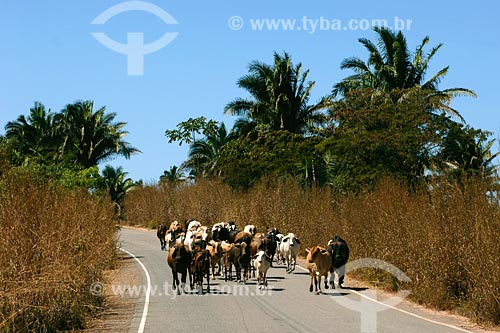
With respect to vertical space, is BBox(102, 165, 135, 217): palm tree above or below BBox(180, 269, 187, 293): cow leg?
above

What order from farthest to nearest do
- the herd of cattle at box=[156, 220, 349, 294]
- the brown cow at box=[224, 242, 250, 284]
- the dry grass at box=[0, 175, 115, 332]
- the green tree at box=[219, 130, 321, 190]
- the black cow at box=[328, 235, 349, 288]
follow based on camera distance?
the green tree at box=[219, 130, 321, 190]
the brown cow at box=[224, 242, 250, 284]
the black cow at box=[328, 235, 349, 288]
the herd of cattle at box=[156, 220, 349, 294]
the dry grass at box=[0, 175, 115, 332]

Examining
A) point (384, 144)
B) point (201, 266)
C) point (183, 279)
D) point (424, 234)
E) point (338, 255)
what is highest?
point (384, 144)

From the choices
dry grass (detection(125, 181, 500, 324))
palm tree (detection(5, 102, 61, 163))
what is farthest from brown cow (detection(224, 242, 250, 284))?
palm tree (detection(5, 102, 61, 163))

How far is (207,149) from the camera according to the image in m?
76.9

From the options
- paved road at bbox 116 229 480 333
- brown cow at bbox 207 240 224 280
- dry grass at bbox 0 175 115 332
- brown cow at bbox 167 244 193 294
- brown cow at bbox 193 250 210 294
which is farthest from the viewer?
brown cow at bbox 207 240 224 280

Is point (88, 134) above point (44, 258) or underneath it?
above

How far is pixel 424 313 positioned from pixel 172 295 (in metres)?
7.54

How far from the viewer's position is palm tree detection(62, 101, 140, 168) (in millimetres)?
73562

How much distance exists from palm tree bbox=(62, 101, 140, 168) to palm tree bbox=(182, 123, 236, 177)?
7945 millimetres

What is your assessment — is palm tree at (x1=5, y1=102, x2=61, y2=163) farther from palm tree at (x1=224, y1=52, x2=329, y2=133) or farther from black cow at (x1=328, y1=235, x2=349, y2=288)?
black cow at (x1=328, y1=235, x2=349, y2=288)

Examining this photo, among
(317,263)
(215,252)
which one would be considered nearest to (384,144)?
(215,252)

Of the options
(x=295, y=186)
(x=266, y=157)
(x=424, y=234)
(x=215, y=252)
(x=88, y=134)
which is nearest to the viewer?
(x=424, y=234)

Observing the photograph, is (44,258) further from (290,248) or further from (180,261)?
(290,248)

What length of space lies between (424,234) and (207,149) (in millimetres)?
56358
